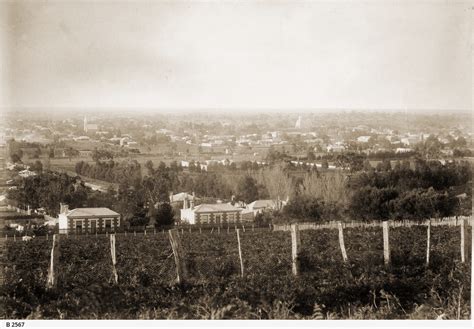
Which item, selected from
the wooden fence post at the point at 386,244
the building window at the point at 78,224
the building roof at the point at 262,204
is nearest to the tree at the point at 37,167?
the building window at the point at 78,224

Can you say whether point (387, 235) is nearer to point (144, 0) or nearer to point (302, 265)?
point (302, 265)

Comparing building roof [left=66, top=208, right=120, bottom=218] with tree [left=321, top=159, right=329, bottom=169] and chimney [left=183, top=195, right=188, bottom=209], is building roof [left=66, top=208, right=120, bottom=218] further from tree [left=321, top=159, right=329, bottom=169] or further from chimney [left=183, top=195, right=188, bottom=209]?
tree [left=321, top=159, right=329, bottom=169]

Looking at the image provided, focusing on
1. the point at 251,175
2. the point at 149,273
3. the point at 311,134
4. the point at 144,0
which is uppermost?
the point at 144,0

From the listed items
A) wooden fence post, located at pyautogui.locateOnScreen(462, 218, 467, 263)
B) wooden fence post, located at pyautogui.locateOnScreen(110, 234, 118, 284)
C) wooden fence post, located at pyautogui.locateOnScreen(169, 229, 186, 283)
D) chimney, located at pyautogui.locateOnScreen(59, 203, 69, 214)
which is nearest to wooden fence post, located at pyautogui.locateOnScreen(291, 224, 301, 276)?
wooden fence post, located at pyautogui.locateOnScreen(169, 229, 186, 283)

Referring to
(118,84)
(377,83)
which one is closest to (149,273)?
(118,84)

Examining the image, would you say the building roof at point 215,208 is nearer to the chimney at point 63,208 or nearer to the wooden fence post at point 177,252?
the wooden fence post at point 177,252

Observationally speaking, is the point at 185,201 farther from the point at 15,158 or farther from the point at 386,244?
the point at 386,244

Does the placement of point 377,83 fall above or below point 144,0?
below
